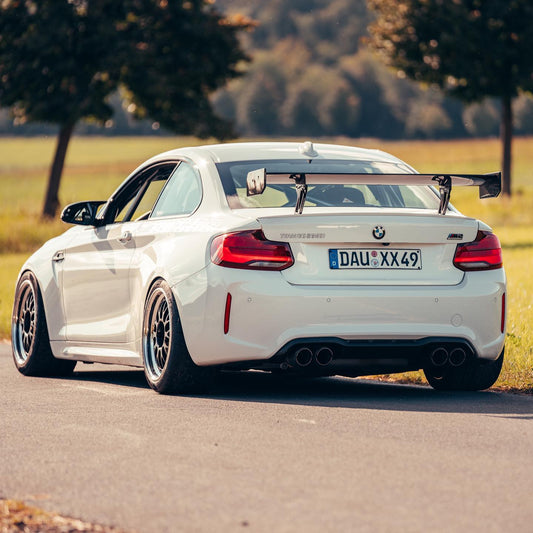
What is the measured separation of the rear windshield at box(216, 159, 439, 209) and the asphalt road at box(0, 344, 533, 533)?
3.99 feet

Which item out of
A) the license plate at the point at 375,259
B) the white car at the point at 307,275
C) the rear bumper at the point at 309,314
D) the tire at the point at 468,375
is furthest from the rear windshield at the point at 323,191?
the tire at the point at 468,375

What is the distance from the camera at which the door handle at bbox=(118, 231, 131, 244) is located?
8.95 m

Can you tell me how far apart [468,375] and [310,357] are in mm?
1351

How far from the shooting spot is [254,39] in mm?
192125

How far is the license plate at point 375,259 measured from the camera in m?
7.74

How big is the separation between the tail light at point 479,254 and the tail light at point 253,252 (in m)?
1.06

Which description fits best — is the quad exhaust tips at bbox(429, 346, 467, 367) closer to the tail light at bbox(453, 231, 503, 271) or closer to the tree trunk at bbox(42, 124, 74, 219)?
the tail light at bbox(453, 231, 503, 271)

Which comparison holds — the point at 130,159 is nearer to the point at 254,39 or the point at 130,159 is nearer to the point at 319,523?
the point at 319,523

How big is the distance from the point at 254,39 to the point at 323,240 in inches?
7373

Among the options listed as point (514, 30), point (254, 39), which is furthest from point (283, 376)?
point (254, 39)

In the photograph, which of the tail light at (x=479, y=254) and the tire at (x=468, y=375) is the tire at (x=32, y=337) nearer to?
the tire at (x=468, y=375)

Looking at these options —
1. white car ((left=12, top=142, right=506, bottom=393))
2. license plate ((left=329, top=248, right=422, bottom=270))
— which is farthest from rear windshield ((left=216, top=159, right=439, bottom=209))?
license plate ((left=329, top=248, right=422, bottom=270))

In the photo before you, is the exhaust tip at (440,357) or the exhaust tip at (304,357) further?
the exhaust tip at (440,357)

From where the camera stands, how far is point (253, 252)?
7672mm
